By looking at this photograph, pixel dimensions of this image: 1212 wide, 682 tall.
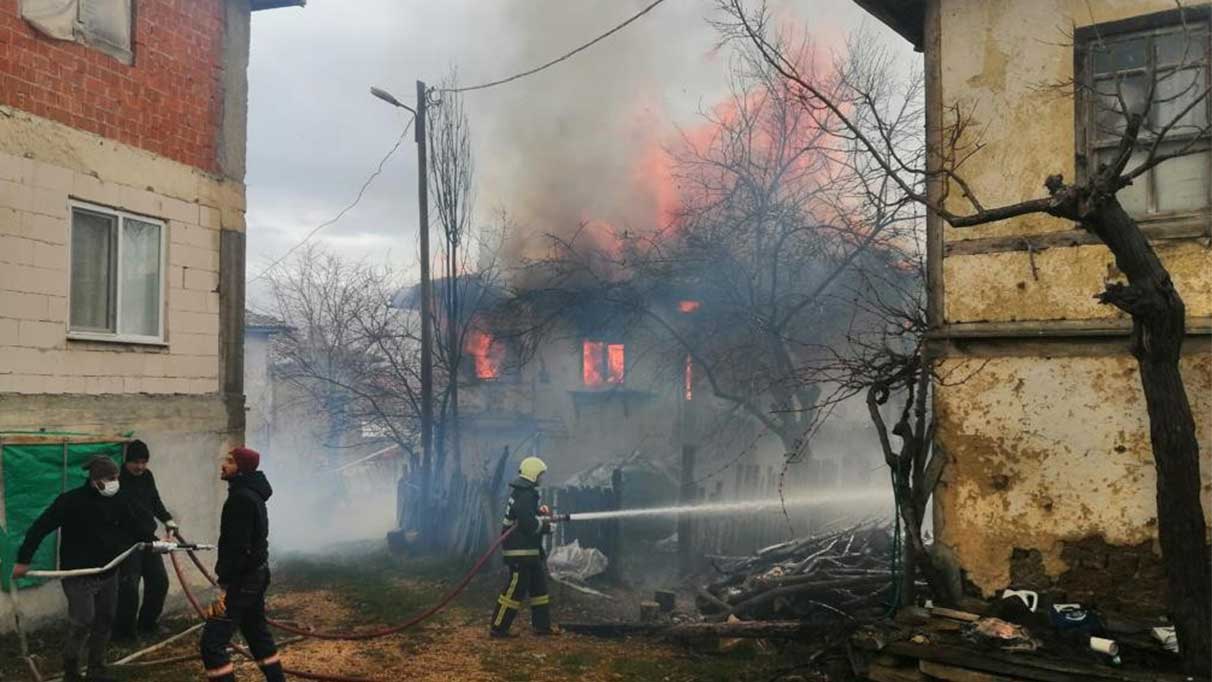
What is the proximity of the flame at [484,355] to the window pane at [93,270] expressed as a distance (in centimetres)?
1446

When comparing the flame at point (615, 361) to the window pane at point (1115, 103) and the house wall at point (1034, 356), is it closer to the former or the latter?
the house wall at point (1034, 356)

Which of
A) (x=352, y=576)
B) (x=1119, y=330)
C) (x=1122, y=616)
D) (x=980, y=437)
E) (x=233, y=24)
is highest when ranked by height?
(x=233, y=24)

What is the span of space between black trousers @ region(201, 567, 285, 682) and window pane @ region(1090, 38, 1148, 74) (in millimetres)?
7414

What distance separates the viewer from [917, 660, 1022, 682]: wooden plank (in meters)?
5.38

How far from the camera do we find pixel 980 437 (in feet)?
22.2

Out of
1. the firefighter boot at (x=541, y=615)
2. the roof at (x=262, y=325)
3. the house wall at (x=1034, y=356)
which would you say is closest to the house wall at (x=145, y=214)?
the firefighter boot at (x=541, y=615)

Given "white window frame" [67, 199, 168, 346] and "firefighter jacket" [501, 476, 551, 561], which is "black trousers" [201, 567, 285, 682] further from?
"white window frame" [67, 199, 168, 346]

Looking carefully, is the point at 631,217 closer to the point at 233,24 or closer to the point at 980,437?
the point at 233,24

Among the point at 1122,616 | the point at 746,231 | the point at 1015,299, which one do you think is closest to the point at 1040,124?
the point at 1015,299

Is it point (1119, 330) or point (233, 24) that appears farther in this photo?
point (233, 24)

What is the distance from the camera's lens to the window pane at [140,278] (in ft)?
28.9

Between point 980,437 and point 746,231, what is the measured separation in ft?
28.5

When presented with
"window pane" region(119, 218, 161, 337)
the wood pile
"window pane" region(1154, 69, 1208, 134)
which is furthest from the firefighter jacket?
"window pane" region(1154, 69, 1208, 134)

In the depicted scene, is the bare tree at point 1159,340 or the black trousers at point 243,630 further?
the black trousers at point 243,630
